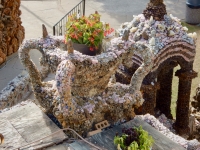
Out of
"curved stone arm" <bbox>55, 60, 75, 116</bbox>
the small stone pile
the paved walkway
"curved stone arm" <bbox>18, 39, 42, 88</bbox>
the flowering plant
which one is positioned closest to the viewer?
"curved stone arm" <bbox>55, 60, 75, 116</bbox>

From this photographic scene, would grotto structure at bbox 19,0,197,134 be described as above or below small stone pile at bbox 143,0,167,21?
below

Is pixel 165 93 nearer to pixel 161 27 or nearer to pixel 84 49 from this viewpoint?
pixel 161 27

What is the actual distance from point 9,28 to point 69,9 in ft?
18.4

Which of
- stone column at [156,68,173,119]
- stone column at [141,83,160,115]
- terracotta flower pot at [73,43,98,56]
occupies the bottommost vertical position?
stone column at [156,68,173,119]

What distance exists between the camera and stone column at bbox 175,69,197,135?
241 inches

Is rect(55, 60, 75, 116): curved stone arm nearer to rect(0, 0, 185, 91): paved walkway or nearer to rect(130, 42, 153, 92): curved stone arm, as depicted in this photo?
rect(130, 42, 153, 92): curved stone arm

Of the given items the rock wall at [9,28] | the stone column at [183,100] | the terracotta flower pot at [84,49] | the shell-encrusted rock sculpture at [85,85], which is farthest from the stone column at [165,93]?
the rock wall at [9,28]

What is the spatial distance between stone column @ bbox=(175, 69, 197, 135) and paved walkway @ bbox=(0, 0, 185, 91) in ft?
20.2

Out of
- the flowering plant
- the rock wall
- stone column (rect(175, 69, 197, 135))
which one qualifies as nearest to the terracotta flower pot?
the flowering plant

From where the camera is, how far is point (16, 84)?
24.7ft

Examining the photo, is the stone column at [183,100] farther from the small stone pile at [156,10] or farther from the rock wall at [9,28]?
the rock wall at [9,28]

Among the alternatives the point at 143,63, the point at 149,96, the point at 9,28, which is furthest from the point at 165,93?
the point at 9,28

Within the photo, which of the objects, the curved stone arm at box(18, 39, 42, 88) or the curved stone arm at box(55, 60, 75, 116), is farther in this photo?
the curved stone arm at box(18, 39, 42, 88)

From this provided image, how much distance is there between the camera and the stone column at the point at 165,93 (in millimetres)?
6781
